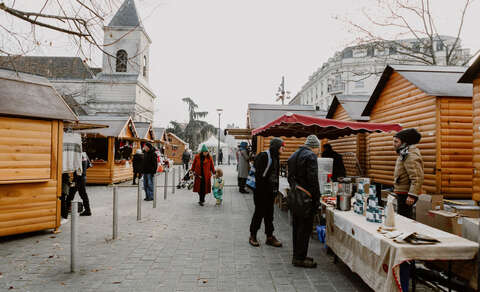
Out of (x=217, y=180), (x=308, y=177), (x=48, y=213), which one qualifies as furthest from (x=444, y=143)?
(x=48, y=213)

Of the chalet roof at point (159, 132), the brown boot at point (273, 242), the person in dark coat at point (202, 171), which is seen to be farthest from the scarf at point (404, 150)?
the chalet roof at point (159, 132)

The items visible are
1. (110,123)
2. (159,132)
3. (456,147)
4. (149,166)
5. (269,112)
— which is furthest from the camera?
(159,132)

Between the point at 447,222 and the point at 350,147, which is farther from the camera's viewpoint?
the point at 350,147

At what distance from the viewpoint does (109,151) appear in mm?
15484

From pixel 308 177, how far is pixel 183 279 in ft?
7.43

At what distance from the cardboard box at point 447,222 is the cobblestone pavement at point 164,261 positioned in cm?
124

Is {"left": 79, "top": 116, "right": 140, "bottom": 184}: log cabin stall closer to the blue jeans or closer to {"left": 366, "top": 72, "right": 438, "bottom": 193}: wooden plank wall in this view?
the blue jeans

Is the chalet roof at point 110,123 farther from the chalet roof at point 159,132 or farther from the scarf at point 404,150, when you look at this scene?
the chalet roof at point 159,132

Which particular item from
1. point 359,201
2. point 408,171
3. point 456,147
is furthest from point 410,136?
point 456,147

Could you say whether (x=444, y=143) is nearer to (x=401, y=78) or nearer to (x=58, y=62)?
(x=401, y=78)

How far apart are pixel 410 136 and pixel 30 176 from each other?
697 cm

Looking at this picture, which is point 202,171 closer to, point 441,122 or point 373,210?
point 373,210

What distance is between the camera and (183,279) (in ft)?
13.2

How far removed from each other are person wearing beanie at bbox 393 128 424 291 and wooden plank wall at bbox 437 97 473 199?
8.46 feet
